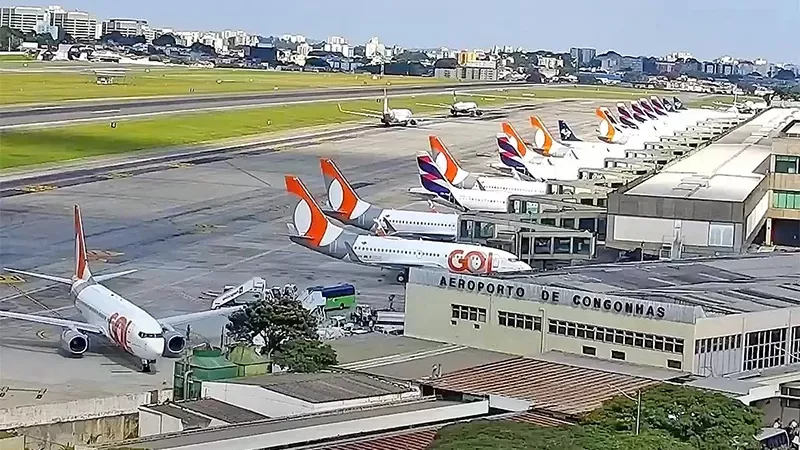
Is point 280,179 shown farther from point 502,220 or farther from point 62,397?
point 62,397

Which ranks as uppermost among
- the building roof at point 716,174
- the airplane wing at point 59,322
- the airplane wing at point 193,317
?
the building roof at point 716,174

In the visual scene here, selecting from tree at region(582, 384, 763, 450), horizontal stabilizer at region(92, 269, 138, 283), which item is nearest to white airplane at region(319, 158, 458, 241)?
horizontal stabilizer at region(92, 269, 138, 283)

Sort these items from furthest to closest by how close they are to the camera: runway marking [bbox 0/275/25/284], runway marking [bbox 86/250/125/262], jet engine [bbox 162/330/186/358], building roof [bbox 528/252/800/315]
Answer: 1. runway marking [bbox 86/250/125/262]
2. runway marking [bbox 0/275/25/284]
3. jet engine [bbox 162/330/186/358]
4. building roof [bbox 528/252/800/315]

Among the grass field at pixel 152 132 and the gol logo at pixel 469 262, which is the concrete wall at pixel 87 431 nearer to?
the gol logo at pixel 469 262

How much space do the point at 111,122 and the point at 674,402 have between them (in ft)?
335

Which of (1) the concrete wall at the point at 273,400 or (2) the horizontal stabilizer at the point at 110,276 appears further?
(2) the horizontal stabilizer at the point at 110,276

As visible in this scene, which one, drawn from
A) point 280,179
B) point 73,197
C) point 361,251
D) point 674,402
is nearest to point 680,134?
point 280,179

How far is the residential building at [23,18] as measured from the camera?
107875 mm

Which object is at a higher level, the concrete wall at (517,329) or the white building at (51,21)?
the white building at (51,21)

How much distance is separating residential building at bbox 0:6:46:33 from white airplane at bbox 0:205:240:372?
2285 inches

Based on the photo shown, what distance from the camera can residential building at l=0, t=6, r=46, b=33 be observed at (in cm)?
10788

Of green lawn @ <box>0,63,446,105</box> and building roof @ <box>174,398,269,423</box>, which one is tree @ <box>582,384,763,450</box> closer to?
building roof @ <box>174,398,269,423</box>

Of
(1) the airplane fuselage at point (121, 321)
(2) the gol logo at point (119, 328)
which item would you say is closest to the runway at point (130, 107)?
(1) the airplane fuselage at point (121, 321)

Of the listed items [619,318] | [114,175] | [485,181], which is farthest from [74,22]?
[619,318]
